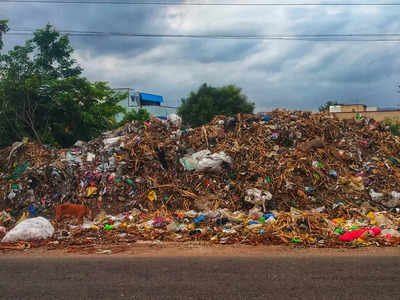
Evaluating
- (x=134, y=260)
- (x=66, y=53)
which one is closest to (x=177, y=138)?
(x=134, y=260)

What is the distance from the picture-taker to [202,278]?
3.55 meters

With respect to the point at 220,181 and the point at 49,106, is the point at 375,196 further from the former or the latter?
the point at 49,106

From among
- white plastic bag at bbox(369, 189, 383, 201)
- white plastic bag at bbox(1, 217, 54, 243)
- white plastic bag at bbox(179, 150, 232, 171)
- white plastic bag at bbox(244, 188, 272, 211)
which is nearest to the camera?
white plastic bag at bbox(1, 217, 54, 243)

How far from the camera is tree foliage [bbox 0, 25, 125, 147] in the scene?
1262 cm

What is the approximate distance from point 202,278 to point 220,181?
13.9ft

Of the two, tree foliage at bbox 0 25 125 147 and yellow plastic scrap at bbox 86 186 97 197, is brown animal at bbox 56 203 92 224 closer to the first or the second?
yellow plastic scrap at bbox 86 186 97 197

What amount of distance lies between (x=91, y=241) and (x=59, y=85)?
928 centimetres

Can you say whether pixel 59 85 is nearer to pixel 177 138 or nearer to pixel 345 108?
pixel 177 138

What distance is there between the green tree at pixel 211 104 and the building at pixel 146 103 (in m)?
2.48

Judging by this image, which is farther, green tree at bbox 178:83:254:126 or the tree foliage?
green tree at bbox 178:83:254:126

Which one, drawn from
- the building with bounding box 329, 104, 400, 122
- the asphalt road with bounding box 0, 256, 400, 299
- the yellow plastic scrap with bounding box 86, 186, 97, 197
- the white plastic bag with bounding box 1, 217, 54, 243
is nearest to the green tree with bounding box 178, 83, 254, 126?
the building with bounding box 329, 104, 400, 122

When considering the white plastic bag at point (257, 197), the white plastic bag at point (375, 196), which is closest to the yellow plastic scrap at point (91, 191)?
the white plastic bag at point (257, 197)

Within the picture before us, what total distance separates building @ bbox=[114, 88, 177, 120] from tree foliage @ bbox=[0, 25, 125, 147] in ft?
47.0

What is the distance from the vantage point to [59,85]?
43.1ft
